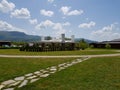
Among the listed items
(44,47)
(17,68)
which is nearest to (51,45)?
(44,47)

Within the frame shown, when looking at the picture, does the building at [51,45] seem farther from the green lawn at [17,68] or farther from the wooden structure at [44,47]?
the green lawn at [17,68]

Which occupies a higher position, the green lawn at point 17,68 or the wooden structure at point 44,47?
the wooden structure at point 44,47

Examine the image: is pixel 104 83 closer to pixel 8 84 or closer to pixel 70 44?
pixel 8 84

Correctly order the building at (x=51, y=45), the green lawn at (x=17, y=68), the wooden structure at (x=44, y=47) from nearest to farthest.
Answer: the green lawn at (x=17, y=68)
the wooden structure at (x=44, y=47)
the building at (x=51, y=45)

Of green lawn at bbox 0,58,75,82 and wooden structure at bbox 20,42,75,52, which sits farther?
wooden structure at bbox 20,42,75,52

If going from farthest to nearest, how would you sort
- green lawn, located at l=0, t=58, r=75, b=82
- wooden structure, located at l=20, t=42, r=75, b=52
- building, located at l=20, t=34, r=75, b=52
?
building, located at l=20, t=34, r=75, b=52 → wooden structure, located at l=20, t=42, r=75, b=52 → green lawn, located at l=0, t=58, r=75, b=82

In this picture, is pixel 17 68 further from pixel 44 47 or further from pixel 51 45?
pixel 51 45

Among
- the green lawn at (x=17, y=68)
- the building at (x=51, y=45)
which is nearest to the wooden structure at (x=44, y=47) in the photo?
the building at (x=51, y=45)

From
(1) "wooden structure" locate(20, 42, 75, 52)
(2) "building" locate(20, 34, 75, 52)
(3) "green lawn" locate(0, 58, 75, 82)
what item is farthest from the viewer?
(2) "building" locate(20, 34, 75, 52)

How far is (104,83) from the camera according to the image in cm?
662

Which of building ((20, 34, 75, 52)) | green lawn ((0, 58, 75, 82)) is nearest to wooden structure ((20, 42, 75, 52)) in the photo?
building ((20, 34, 75, 52))

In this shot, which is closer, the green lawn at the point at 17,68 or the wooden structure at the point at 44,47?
the green lawn at the point at 17,68

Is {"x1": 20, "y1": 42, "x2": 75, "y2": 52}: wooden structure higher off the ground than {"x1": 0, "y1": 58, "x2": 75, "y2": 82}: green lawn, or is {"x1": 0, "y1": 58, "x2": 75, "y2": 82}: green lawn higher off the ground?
{"x1": 20, "y1": 42, "x2": 75, "y2": 52}: wooden structure

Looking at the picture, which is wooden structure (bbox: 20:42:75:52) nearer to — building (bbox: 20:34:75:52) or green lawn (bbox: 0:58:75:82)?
building (bbox: 20:34:75:52)
